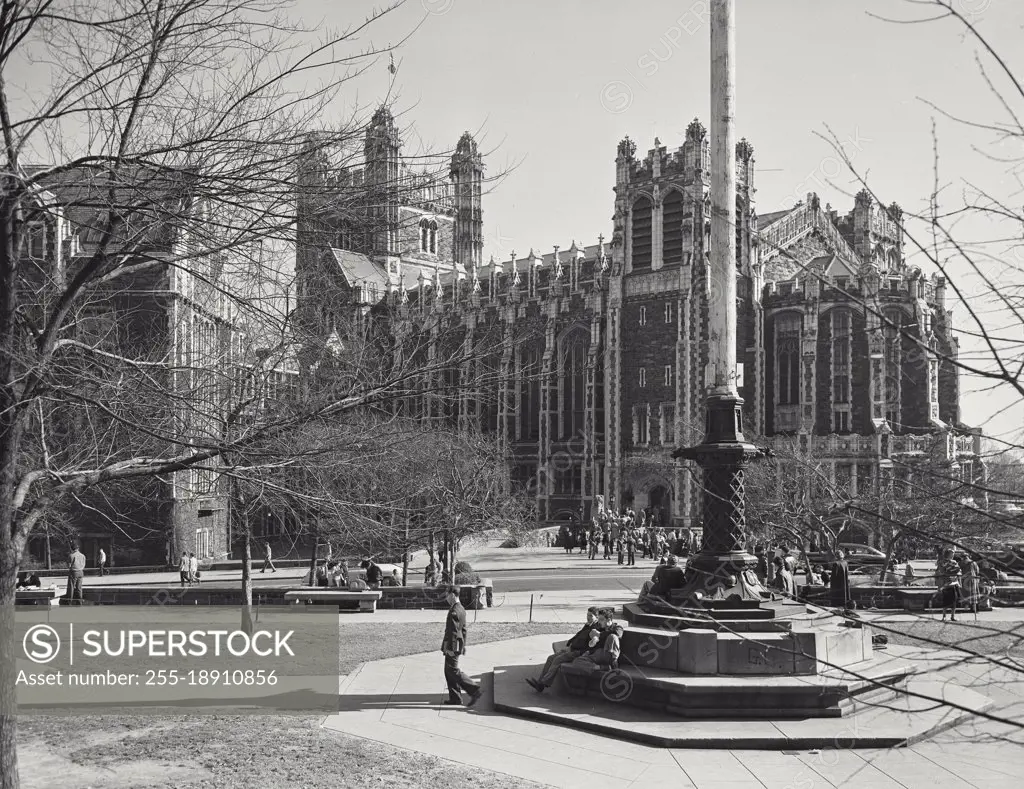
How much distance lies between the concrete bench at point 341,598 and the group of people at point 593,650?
1065 cm

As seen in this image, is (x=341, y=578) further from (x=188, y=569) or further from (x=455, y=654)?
(x=455, y=654)

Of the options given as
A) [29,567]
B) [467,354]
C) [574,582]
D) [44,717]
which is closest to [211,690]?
[44,717]

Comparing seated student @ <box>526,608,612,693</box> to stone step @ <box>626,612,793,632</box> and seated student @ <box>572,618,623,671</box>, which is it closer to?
seated student @ <box>572,618,623,671</box>

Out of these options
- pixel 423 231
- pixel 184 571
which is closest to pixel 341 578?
pixel 184 571

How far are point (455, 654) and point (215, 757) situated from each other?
10.3ft

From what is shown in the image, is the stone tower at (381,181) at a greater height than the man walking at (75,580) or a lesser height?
greater

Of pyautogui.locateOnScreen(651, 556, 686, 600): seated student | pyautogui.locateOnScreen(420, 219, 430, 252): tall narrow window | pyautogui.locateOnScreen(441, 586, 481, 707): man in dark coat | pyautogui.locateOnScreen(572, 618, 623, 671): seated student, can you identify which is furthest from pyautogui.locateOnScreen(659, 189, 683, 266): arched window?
pyautogui.locateOnScreen(441, 586, 481, 707): man in dark coat

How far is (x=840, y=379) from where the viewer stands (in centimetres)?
5069

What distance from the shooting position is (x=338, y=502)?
6.79 meters

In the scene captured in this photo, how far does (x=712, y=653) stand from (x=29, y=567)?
29.5 m

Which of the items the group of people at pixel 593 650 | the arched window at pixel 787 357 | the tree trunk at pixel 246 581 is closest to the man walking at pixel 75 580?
the tree trunk at pixel 246 581

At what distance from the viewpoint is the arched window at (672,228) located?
173 feet

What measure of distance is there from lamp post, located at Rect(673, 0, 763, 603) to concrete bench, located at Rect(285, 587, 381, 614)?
11061 mm

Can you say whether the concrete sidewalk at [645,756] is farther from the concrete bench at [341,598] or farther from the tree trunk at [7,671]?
the concrete bench at [341,598]
